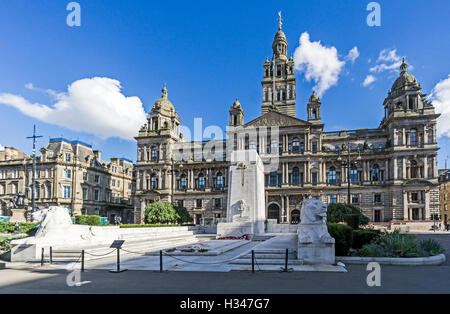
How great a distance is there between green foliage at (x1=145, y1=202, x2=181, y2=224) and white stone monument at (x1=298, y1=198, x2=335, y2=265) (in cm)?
3417

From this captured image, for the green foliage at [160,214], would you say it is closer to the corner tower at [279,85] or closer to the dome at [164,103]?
the dome at [164,103]

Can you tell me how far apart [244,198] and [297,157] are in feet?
99.3

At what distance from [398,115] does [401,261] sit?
4616 centimetres

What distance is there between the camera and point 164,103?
66.9 metres

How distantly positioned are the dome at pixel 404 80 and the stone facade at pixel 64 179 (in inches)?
2415

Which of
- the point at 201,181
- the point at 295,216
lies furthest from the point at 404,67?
the point at 201,181

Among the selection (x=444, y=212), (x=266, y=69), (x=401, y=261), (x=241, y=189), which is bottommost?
(x=444, y=212)

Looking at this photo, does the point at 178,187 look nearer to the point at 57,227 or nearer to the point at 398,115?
the point at 398,115

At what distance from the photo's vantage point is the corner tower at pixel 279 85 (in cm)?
6525

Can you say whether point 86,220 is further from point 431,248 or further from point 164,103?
point 164,103
